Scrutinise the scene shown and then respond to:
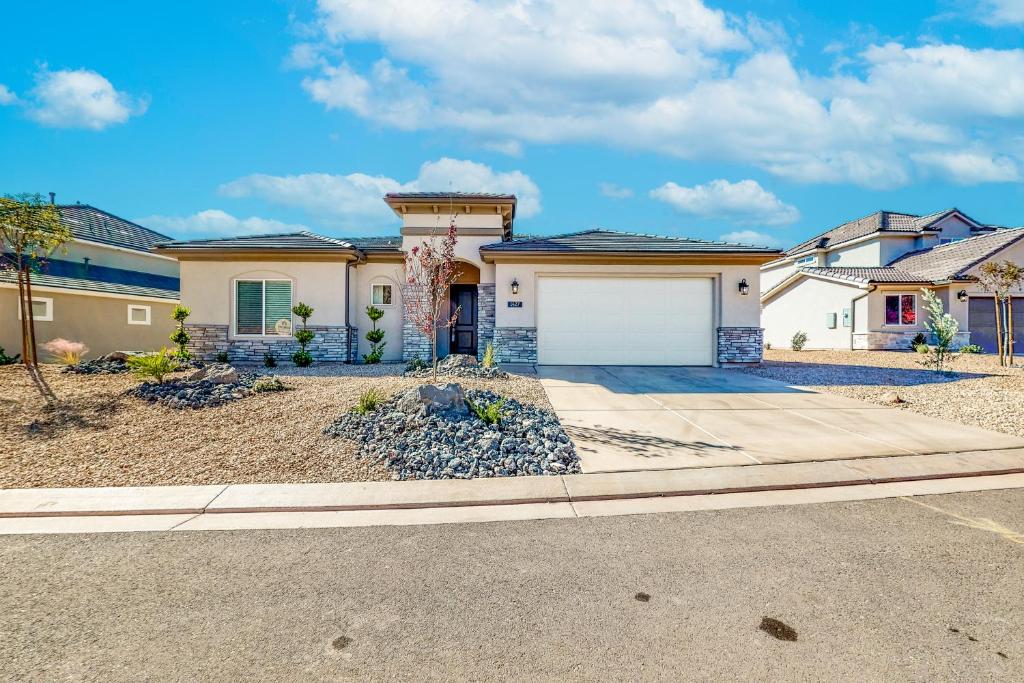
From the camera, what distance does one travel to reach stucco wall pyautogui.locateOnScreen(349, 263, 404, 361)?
52.2 feet

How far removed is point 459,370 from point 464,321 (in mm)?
5404

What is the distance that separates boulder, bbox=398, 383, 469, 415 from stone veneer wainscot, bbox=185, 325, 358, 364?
26.0 feet

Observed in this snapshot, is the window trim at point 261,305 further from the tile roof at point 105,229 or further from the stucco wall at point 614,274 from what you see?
the tile roof at point 105,229

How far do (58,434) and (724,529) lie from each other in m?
7.85

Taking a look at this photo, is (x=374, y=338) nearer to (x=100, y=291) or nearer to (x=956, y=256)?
(x=100, y=291)

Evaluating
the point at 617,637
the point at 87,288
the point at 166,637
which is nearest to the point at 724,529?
the point at 617,637

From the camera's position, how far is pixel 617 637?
2719 mm

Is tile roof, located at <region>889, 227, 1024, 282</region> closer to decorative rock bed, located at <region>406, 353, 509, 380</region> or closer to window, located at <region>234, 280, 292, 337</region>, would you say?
decorative rock bed, located at <region>406, 353, 509, 380</region>

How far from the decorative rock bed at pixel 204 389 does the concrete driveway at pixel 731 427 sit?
5.17 metres

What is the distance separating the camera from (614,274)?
562 inches

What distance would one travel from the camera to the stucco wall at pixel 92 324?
14.7m

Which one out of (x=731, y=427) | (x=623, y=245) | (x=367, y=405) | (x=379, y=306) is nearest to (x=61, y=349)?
(x=379, y=306)

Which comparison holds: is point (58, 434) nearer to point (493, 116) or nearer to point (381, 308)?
point (381, 308)

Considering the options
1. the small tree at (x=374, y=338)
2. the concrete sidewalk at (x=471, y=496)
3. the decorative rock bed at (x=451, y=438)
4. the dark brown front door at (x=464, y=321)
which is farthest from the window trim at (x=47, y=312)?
the decorative rock bed at (x=451, y=438)
